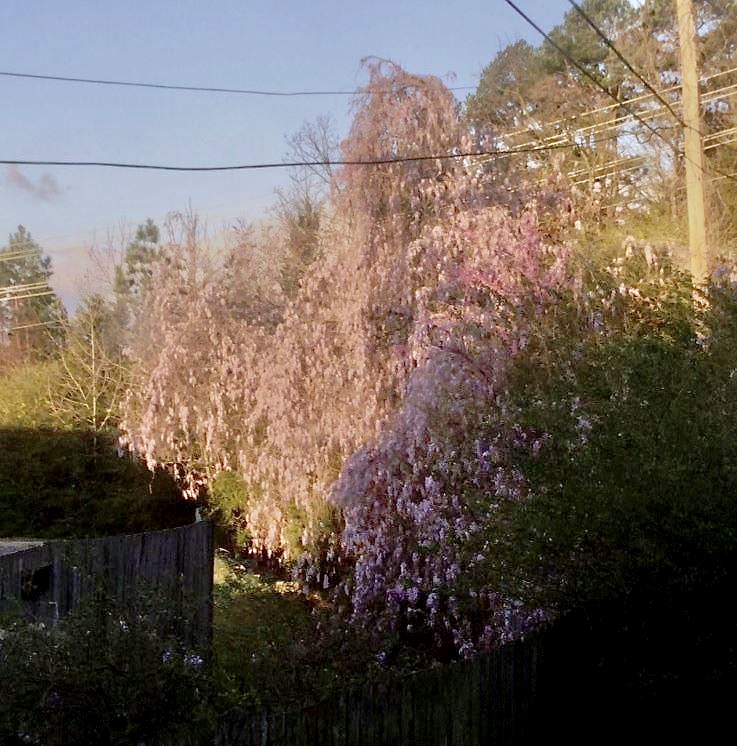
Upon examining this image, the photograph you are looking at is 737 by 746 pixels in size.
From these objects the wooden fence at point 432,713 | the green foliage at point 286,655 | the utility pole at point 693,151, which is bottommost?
the green foliage at point 286,655

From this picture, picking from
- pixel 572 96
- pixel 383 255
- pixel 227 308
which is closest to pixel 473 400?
pixel 383 255

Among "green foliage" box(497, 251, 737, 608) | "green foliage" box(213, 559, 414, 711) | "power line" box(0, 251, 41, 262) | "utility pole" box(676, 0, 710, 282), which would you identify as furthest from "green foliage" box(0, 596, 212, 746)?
"power line" box(0, 251, 41, 262)

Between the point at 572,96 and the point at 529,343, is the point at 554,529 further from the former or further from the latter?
the point at 572,96

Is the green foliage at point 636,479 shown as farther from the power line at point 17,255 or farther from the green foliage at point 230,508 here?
the power line at point 17,255

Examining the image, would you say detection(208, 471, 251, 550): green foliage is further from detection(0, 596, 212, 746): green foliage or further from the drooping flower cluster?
detection(0, 596, 212, 746): green foliage

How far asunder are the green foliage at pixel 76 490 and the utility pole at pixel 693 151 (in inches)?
485

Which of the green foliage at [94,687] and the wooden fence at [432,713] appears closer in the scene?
the wooden fence at [432,713]

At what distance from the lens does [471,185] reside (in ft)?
43.9

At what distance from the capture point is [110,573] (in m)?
8.93

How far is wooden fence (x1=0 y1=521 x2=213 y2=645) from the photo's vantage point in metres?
7.69

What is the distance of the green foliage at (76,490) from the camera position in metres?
22.8

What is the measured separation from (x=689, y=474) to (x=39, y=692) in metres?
3.67

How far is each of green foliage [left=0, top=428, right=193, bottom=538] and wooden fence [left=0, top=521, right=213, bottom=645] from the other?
1194cm

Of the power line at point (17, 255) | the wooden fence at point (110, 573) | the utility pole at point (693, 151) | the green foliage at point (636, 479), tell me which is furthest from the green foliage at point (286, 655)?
the power line at point (17, 255)
